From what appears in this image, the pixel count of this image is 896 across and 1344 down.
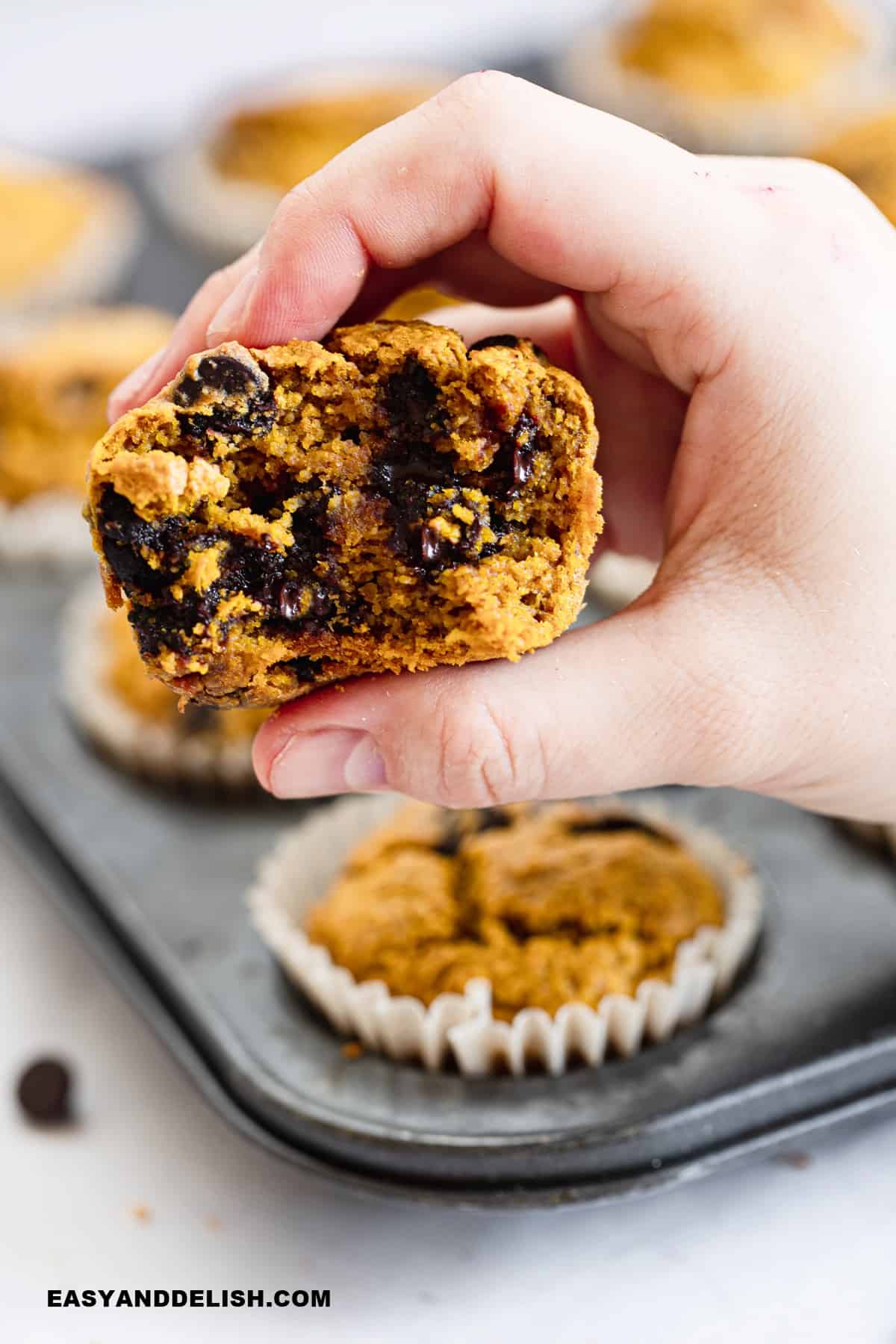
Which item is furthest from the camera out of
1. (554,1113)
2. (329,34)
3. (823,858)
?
(329,34)

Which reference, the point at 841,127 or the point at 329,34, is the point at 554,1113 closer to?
the point at 841,127

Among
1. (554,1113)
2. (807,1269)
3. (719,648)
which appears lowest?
(807,1269)

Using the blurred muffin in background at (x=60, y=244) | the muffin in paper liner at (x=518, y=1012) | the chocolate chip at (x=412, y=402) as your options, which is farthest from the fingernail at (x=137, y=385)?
the blurred muffin in background at (x=60, y=244)

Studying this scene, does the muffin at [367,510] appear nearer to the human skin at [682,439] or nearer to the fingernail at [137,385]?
the human skin at [682,439]

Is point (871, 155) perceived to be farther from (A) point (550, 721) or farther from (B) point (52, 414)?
(A) point (550, 721)

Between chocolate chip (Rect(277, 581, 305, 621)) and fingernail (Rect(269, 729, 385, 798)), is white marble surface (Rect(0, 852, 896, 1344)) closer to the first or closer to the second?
fingernail (Rect(269, 729, 385, 798))

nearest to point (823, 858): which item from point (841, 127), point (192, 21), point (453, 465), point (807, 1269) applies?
point (807, 1269)
